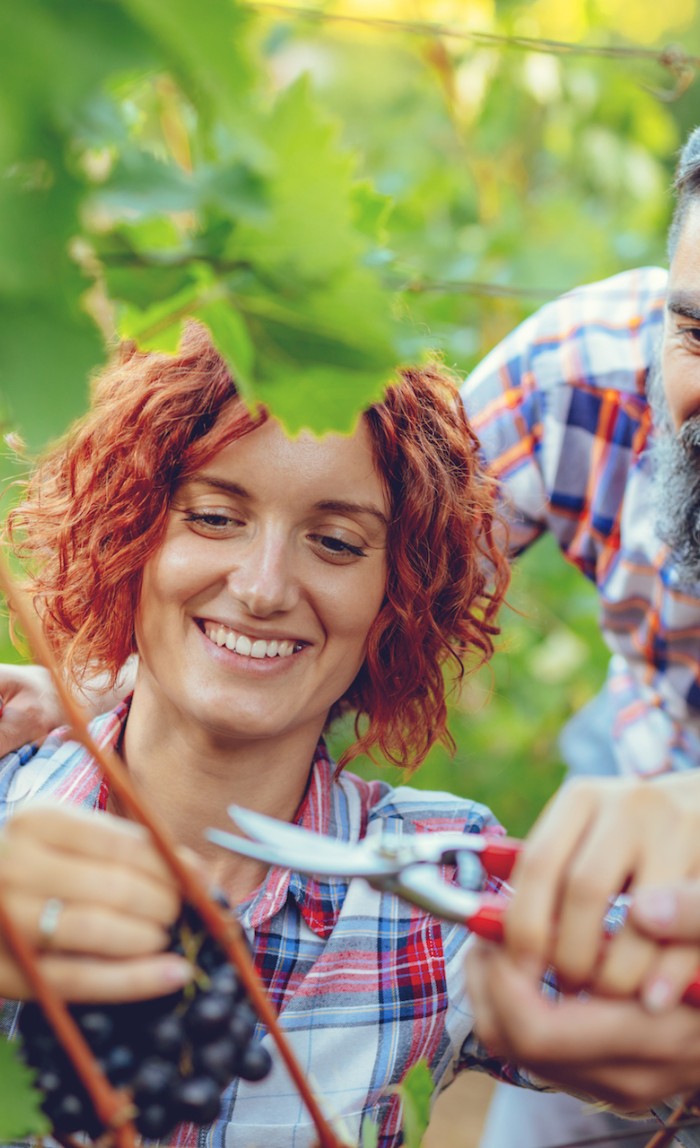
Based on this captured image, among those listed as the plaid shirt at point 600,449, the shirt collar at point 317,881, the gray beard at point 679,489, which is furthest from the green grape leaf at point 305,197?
the plaid shirt at point 600,449

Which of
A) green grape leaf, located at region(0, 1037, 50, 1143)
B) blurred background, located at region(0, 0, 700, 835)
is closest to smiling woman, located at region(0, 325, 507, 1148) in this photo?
blurred background, located at region(0, 0, 700, 835)

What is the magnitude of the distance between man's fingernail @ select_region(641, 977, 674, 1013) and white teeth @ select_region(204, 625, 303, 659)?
0.54 m

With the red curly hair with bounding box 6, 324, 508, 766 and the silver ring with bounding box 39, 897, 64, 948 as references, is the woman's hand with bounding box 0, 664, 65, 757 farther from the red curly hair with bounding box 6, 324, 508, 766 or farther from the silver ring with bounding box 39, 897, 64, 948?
the silver ring with bounding box 39, 897, 64, 948

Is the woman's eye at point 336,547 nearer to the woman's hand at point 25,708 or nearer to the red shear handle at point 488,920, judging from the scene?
the woman's hand at point 25,708

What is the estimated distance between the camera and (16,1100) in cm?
54

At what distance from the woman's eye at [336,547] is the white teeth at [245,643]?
0.08 m

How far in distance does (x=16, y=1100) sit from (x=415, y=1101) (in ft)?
0.88

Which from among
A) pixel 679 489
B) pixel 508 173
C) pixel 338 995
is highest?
pixel 508 173

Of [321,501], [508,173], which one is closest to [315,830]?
[321,501]

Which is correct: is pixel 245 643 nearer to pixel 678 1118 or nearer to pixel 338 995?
pixel 338 995

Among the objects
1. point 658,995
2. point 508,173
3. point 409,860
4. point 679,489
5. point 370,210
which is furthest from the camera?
point 508,173

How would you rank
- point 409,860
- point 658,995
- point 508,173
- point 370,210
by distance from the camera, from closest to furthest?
point 658,995, point 409,860, point 370,210, point 508,173

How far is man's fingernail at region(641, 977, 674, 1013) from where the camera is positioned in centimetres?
52

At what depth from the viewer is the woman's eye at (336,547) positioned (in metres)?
1.03
